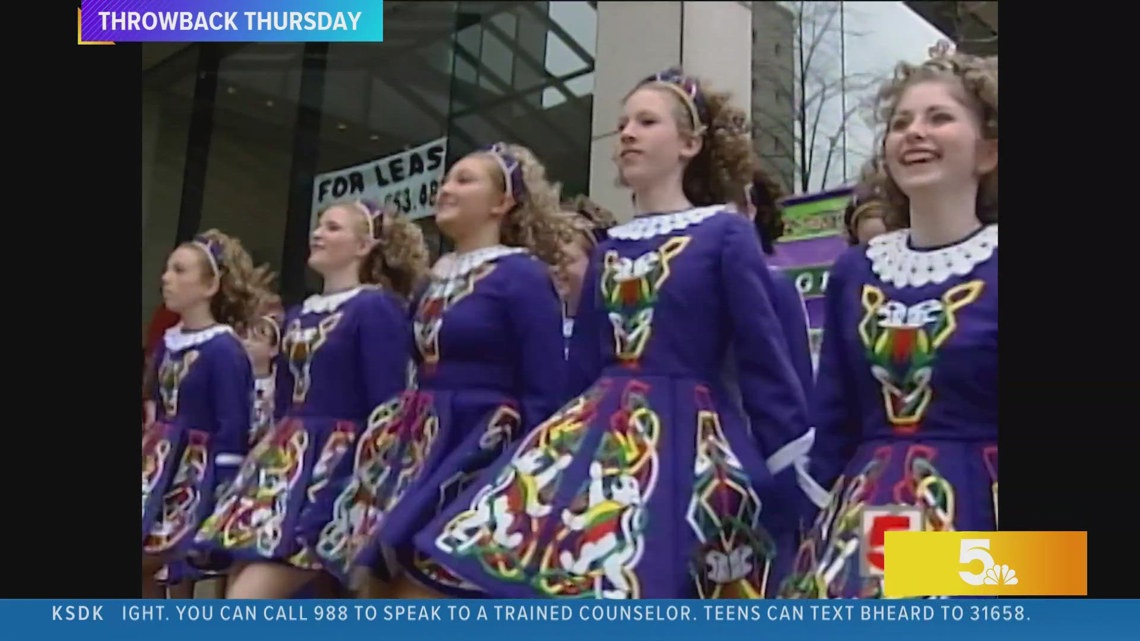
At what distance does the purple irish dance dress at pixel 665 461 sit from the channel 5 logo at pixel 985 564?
16 cm

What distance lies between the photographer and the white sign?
2.05 m

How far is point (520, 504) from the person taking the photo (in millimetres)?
1638

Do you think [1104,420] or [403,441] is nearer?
[1104,420]

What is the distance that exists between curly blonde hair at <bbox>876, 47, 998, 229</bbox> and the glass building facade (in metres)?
0.55

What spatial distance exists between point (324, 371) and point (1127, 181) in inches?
43.5

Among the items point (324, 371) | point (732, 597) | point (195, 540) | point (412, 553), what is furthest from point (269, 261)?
point (732, 597)

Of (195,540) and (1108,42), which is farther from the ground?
(1108,42)

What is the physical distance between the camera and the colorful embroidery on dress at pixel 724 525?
1617 millimetres

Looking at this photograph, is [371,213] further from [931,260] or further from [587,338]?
[931,260]

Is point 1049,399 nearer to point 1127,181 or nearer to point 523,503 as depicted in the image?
point 1127,181

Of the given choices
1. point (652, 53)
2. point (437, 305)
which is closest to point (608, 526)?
point (437, 305)

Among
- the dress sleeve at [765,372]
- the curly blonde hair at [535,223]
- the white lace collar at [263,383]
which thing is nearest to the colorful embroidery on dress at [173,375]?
the white lace collar at [263,383]
